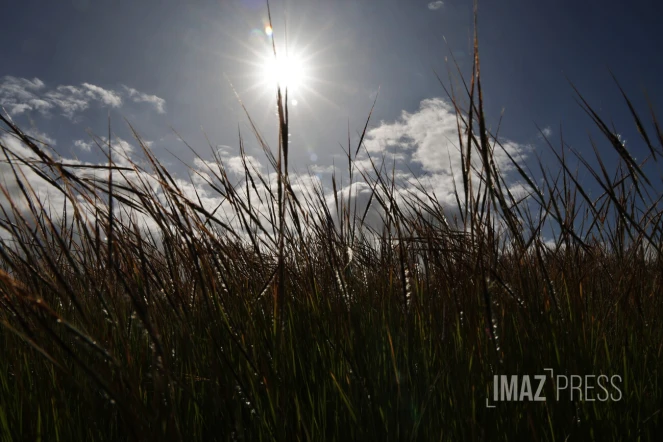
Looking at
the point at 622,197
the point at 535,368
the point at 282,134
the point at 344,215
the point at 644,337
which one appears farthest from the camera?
the point at 622,197

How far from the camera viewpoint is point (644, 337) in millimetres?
1805

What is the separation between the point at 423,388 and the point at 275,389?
0.60 m

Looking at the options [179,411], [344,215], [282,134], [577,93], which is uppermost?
[577,93]

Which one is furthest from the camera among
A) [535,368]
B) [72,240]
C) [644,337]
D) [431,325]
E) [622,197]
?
[72,240]

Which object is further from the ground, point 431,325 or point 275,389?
point 431,325

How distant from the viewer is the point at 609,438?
1289mm

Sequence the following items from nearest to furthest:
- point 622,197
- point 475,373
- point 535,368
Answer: point 475,373, point 535,368, point 622,197

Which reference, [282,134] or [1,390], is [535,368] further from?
[1,390]

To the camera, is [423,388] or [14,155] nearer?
[14,155]

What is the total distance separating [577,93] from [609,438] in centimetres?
110

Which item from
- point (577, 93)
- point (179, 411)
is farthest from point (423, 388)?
point (577, 93)

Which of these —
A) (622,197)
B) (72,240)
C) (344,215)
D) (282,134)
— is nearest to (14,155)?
(282,134)

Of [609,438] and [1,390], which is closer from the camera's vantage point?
[609,438]

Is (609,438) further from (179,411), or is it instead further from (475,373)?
(179,411)
